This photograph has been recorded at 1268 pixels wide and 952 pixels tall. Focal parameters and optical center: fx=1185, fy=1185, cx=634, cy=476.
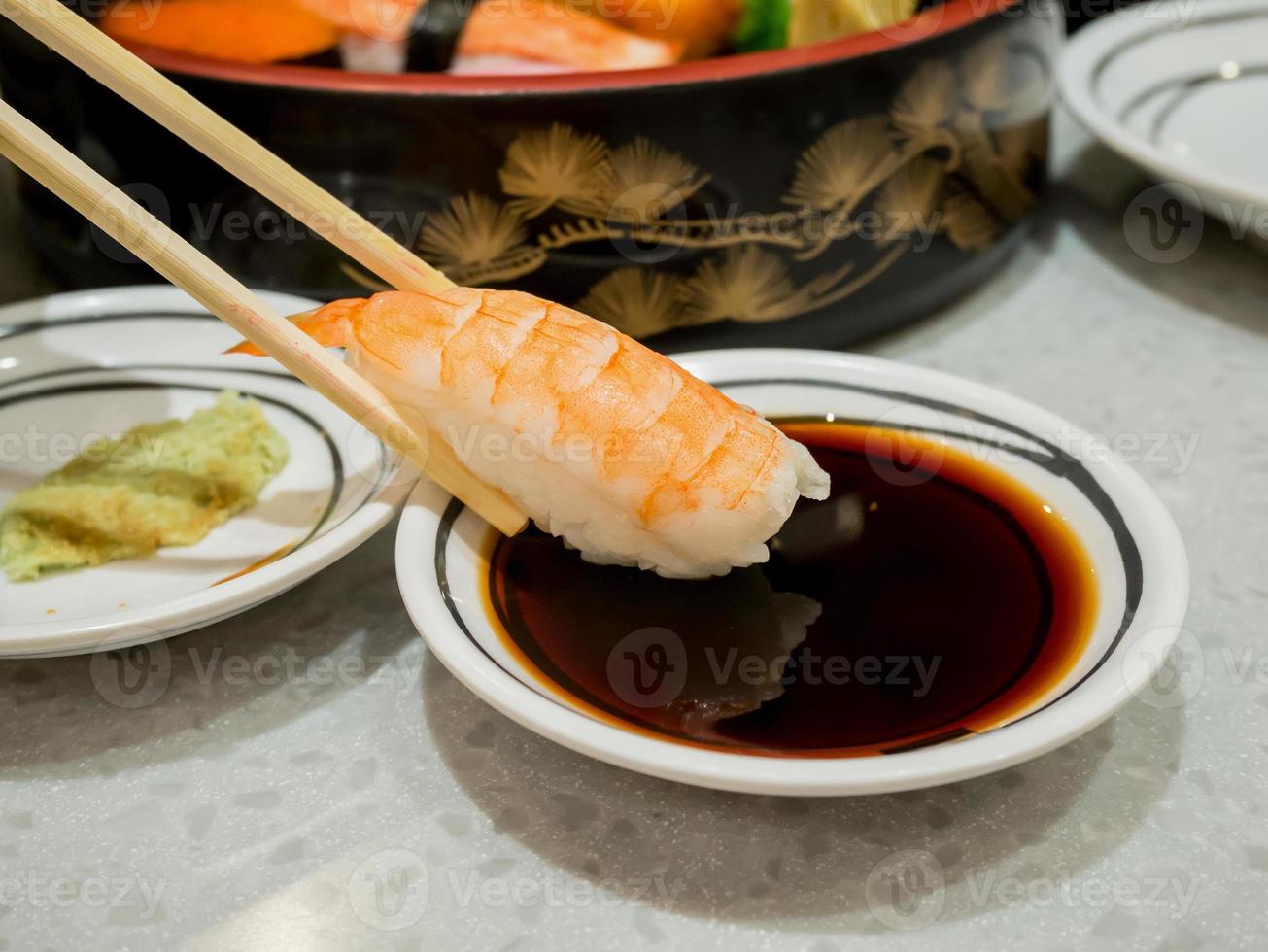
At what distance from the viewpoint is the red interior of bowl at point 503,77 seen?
3.63ft

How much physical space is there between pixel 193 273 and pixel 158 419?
355mm

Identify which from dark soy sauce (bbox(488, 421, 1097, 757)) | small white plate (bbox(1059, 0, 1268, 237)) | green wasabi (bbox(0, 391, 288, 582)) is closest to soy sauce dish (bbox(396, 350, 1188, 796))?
dark soy sauce (bbox(488, 421, 1097, 757))

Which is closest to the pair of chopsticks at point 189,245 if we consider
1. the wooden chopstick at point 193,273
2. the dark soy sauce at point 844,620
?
the wooden chopstick at point 193,273

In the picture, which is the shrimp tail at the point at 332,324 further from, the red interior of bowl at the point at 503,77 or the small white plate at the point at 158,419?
the red interior of bowl at the point at 503,77

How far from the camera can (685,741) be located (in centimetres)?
79

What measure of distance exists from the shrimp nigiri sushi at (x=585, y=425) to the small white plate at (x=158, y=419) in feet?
0.40

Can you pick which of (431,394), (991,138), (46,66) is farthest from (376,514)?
(991,138)

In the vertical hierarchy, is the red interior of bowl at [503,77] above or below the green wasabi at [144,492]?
above

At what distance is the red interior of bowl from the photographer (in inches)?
43.6

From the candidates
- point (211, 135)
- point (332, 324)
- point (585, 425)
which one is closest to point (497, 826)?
point (585, 425)

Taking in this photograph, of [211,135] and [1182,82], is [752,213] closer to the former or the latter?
[211,135]

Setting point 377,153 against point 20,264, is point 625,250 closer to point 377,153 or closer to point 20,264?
point 377,153

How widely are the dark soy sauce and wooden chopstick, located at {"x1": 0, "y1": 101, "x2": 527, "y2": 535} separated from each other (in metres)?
0.16

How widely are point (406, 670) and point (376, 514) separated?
14 centimetres
